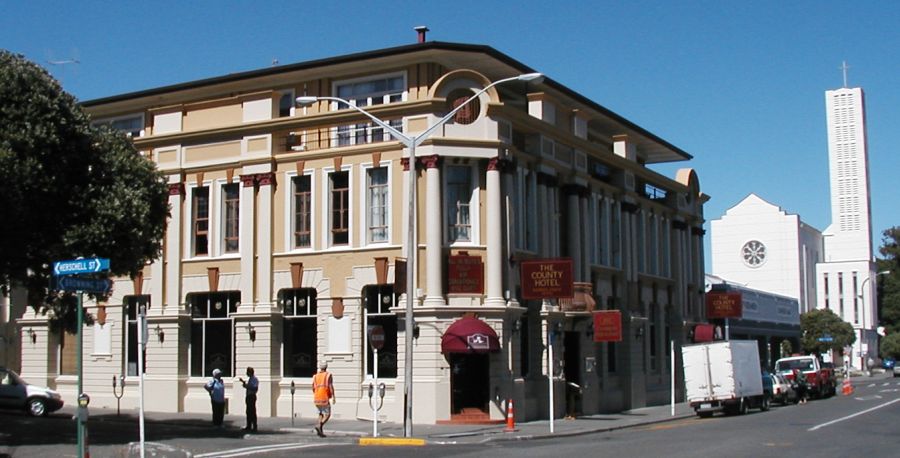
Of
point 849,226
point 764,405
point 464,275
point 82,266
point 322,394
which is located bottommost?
point 764,405

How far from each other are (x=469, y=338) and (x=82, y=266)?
15.1 m

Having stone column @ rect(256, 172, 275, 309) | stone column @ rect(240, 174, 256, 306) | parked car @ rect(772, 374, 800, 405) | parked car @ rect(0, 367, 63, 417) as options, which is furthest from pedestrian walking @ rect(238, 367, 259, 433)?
parked car @ rect(772, 374, 800, 405)

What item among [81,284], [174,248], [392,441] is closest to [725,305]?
[174,248]

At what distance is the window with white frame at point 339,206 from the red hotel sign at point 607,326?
9216 millimetres

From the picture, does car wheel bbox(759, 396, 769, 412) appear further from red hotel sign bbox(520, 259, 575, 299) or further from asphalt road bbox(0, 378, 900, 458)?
red hotel sign bbox(520, 259, 575, 299)

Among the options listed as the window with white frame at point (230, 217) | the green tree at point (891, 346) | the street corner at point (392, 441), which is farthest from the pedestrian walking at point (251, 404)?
the green tree at point (891, 346)

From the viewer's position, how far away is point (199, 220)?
37.0 meters

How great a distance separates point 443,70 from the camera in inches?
1347

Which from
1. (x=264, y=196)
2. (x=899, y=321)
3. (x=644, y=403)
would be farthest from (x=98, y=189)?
(x=899, y=321)

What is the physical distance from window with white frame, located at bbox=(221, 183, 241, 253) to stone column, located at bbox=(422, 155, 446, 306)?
A: 7584mm

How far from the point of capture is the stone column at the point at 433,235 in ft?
104

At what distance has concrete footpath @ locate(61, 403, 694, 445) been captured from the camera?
27.0m

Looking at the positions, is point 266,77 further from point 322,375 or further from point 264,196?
point 322,375

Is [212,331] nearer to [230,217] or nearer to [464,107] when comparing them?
[230,217]
